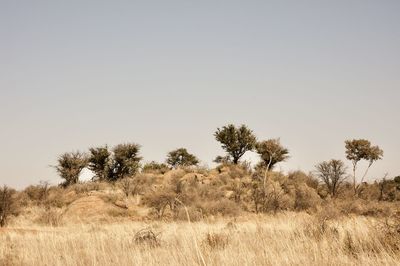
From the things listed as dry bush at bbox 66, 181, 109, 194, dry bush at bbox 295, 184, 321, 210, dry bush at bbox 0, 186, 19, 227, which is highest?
dry bush at bbox 66, 181, 109, 194

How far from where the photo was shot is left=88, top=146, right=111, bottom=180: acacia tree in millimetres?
37303

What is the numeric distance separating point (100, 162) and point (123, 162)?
7.80 ft

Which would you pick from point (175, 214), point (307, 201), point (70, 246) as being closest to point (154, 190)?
point (175, 214)

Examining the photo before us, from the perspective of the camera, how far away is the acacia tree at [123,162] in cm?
3741

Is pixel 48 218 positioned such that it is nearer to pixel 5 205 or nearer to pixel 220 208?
pixel 5 205

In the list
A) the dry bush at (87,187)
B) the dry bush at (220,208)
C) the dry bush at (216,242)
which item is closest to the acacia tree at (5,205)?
the dry bush at (87,187)

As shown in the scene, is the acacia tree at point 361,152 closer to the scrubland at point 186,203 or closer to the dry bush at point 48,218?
the scrubland at point 186,203

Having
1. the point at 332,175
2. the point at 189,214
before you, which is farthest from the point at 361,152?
the point at 189,214

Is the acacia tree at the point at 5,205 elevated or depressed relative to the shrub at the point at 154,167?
depressed

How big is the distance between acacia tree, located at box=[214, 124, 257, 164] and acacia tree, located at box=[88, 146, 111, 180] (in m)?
11.3

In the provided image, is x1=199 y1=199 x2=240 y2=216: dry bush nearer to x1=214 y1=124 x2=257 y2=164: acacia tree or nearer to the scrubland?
the scrubland

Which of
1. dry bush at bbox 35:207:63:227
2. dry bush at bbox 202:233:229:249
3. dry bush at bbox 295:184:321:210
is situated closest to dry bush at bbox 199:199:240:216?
Answer: dry bush at bbox 295:184:321:210

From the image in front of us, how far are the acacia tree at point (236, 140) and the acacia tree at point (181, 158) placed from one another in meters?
7.46

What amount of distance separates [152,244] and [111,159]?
29.4m
